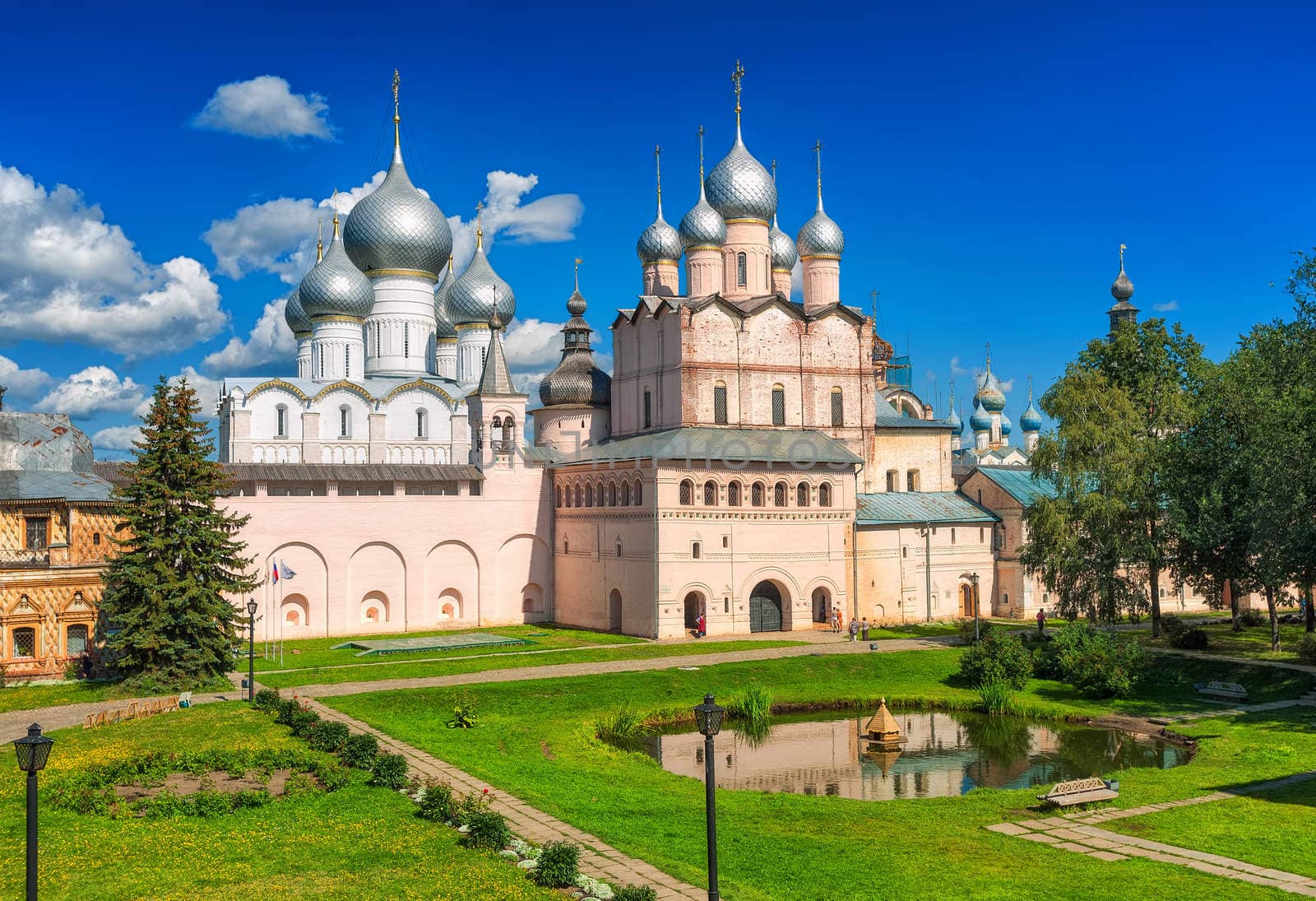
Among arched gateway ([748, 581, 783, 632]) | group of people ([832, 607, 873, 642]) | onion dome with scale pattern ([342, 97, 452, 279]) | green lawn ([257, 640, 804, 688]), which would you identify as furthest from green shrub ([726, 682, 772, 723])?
onion dome with scale pattern ([342, 97, 452, 279])

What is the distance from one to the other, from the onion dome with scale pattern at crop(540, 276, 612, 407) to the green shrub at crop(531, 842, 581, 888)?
30.9 metres

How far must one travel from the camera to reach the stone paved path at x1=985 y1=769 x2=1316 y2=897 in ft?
42.7

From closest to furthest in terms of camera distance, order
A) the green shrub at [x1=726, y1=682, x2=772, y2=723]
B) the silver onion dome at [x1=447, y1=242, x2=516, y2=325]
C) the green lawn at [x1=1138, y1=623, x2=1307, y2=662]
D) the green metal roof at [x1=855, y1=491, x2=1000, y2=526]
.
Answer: the green shrub at [x1=726, y1=682, x2=772, y2=723] < the green lawn at [x1=1138, y1=623, x2=1307, y2=662] < the green metal roof at [x1=855, y1=491, x2=1000, y2=526] < the silver onion dome at [x1=447, y1=242, x2=516, y2=325]

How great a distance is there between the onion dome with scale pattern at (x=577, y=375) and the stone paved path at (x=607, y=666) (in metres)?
14.4

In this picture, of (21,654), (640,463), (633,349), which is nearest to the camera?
(21,654)

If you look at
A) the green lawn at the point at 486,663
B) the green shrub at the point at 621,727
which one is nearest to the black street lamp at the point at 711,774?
the green shrub at the point at 621,727

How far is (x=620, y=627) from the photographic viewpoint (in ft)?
122

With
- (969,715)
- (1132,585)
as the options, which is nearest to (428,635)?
(969,715)

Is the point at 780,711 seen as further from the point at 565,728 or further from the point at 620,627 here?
the point at 620,627

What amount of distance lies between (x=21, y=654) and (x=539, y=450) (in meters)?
19.1

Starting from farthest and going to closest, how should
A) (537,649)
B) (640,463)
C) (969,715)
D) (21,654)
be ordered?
(640,463) → (537,649) → (21,654) → (969,715)

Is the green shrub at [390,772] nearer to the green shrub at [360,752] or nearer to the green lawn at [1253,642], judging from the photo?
the green shrub at [360,752]

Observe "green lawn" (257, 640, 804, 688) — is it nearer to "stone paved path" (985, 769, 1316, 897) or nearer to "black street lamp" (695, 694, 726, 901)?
"stone paved path" (985, 769, 1316, 897)

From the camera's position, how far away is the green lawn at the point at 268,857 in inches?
481
